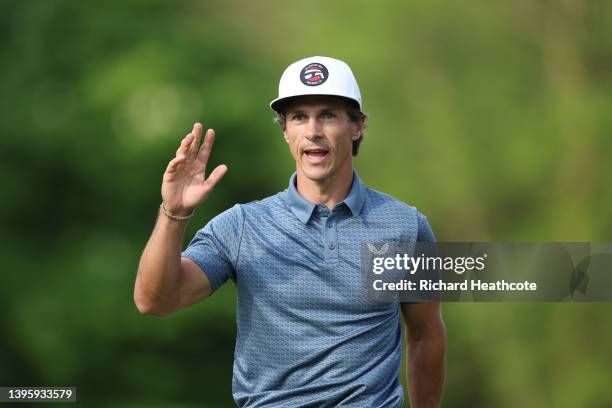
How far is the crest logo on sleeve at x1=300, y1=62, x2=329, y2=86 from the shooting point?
14.3 feet

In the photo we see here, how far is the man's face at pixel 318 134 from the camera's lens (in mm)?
4355

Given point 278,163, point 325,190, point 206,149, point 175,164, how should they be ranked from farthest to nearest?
1. point 278,163
2. point 325,190
3. point 206,149
4. point 175,164

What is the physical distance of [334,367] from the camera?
4.18 meters

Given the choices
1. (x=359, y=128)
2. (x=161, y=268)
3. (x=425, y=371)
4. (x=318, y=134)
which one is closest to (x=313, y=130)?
(x=318, y=134)

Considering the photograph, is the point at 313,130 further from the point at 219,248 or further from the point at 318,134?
the point at 219,248

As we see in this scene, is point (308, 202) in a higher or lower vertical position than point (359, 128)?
lower

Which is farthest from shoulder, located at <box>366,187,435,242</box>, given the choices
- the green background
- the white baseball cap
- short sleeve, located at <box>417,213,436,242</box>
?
the green background

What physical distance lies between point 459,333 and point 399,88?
9.79 ft

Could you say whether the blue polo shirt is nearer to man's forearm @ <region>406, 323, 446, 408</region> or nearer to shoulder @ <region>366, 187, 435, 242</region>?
shoulder @ <region>366, 187, 435, 242</region>

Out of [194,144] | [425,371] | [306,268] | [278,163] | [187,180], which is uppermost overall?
[278,163]

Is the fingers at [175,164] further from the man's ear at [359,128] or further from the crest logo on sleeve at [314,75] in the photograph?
the man's ear at [359,128]

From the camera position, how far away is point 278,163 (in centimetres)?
1493

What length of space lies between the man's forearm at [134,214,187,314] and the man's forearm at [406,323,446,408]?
1099mm

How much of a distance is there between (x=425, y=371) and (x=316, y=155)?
38.7 inches
